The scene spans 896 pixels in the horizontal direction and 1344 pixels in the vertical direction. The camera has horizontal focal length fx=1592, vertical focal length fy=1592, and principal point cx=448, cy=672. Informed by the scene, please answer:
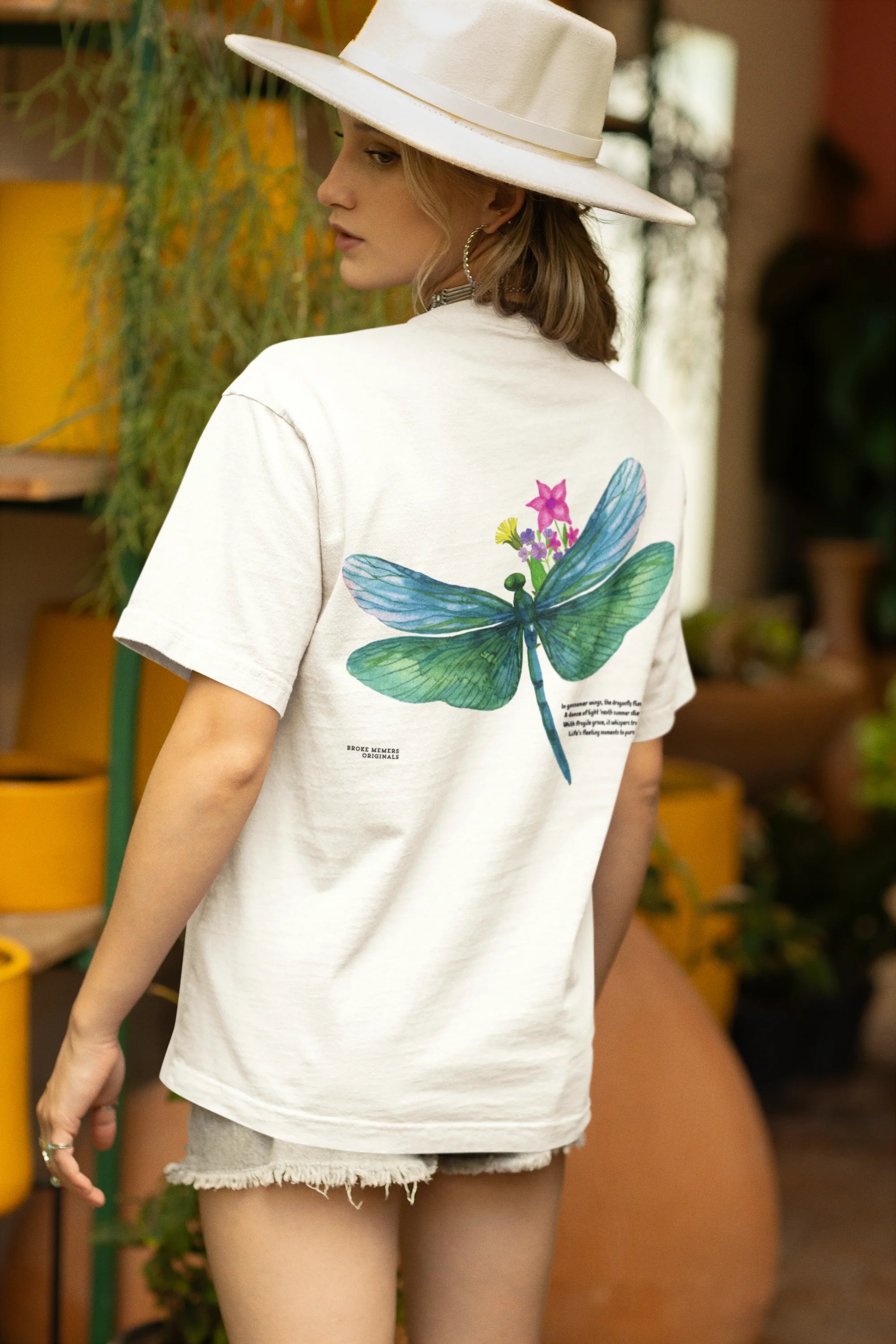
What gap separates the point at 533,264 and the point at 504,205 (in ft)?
0.14

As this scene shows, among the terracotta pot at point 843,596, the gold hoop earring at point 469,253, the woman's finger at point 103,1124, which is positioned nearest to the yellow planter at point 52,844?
the woman's finger at point 103,1124

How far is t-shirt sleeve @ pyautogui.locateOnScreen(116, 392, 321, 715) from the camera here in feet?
2.96

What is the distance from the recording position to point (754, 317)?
4.82 metres

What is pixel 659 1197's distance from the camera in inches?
67.4

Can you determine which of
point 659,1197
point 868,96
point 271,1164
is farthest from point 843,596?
point 271,1164

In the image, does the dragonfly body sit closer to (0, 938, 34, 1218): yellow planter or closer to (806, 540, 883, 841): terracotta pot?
(0, 938, 34, 1218): yellow planter

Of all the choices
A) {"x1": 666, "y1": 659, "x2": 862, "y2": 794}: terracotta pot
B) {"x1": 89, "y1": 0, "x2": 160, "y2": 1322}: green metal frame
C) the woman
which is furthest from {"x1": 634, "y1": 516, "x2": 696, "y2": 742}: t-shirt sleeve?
{"x1": 666, "y1": 659, "x2": 862, "y2": 794}: terracotta pot

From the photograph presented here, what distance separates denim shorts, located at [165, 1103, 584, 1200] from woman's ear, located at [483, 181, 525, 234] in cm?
58

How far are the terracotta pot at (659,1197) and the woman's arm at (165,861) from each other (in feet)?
2.75

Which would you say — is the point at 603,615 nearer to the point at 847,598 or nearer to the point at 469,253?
the point at 469,253

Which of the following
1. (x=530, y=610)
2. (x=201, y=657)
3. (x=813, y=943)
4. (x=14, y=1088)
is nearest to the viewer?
(x=201, y=657)

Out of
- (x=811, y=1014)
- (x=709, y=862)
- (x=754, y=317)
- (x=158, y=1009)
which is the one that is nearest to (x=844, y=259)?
(x=754, y=317)

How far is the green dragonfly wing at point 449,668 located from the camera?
0.95 m

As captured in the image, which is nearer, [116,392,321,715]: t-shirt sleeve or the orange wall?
[116,392,321,715]: t-shirt sleeve
